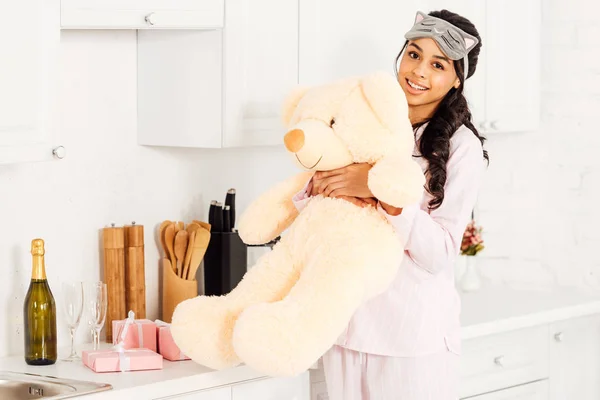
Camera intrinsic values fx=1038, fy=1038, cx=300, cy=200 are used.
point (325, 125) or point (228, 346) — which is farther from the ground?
point (325, 125)

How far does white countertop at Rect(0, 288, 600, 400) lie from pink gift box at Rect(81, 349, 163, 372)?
0.06 feet

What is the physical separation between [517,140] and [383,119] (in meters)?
1.69

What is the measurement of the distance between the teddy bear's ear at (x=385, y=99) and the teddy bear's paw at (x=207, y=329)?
48cm

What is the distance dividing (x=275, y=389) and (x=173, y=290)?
17.9 inches

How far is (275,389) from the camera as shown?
2.52 metres

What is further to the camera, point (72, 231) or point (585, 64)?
point (585, 64)

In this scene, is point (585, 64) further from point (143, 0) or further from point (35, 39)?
point (35, 39)

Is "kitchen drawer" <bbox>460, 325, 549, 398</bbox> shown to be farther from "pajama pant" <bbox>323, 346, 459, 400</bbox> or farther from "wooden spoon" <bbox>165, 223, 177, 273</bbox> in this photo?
"wooden spoon" <bbox>165, 223, 177, 273</bbox>

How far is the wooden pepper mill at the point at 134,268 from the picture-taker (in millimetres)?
2742

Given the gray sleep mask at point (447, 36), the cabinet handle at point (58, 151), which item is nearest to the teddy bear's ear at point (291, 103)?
the gray sleep mask at point (447, 36)

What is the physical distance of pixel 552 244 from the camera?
3518 mm

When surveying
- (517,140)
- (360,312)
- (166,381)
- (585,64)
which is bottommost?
(166,381)

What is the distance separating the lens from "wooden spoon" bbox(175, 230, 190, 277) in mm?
2793

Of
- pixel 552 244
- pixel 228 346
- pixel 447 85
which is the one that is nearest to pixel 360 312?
pixel 228 346
